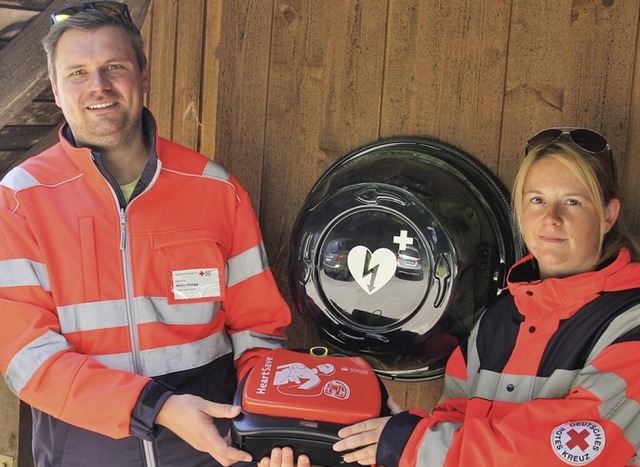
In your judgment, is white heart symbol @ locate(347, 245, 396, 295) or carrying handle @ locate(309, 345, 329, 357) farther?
white heart symbol @ locate(347, 245, 396, 295)

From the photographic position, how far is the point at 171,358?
211 centimetres

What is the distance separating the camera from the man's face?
217 centimetres

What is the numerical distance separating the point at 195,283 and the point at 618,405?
111 cm

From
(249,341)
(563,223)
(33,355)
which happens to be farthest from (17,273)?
(563,223)

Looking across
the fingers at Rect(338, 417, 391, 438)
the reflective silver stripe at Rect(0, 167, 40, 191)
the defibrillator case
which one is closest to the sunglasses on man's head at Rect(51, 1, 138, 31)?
the reflective silver stripe at Rect(0, 167, 40, 191)

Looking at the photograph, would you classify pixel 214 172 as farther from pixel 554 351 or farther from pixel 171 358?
pixel 554 351

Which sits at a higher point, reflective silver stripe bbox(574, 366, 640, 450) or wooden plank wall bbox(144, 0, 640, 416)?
wooden plank wall bbox(144, 0, 640, 416)

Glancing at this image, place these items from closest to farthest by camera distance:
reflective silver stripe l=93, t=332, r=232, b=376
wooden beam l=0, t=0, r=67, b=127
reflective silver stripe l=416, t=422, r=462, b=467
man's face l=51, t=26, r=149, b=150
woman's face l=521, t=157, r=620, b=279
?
reflective silver stripe l=416, t=422, r=462, b=467 < woman's face l=521, t=157, r=620, b=279 < reflective silver stripe l=93, t=332, r=232, b=376 < man's face l=51, t=26, r=149, b=150 < wooden beam l=0, t=0, r=67, b=127

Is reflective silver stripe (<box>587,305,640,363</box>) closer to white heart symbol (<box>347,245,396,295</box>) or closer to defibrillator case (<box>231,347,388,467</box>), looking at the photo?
defibrillator case (<box>231,347,388,467</box>)

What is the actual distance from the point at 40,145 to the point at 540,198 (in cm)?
229

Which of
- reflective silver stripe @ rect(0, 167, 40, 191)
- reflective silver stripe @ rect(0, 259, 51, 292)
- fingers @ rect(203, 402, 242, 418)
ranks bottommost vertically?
fingers @ rect(203, 402, 242, 418)

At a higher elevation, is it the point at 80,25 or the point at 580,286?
the point at 80,25

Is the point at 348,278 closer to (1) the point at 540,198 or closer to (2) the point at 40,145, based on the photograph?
(1) the point at 540,198

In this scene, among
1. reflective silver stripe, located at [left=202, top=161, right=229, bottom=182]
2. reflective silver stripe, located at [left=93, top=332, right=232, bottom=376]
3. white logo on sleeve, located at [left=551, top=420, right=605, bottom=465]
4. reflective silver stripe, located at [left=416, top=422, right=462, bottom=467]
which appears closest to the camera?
white logo on sleeve, located at [left=551, top=420, right=605, bottom=465]
